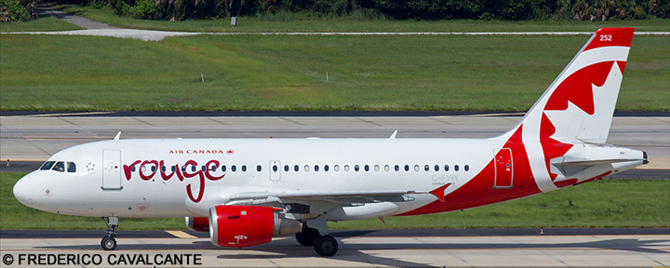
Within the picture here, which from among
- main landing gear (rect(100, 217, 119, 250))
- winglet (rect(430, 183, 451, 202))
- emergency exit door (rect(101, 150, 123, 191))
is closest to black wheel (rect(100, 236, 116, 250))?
main landing gear (rect(100, 217, 119, 250))

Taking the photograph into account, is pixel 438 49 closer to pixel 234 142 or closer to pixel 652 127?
pixel 652 127

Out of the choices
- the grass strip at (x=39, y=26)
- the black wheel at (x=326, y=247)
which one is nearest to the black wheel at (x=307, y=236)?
the black wheel at (x=326, y=247)

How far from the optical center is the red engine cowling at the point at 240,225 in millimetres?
22438

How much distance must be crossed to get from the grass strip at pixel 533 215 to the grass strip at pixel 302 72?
26112 mm

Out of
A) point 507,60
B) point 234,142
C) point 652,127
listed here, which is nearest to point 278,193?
point 234,142

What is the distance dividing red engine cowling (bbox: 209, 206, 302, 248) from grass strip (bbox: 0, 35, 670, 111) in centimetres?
3817

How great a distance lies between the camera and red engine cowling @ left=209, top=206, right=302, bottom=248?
883 inches

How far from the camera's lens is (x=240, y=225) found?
73.9 feet

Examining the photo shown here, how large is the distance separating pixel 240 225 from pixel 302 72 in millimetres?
61637

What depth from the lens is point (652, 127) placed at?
53.5 m

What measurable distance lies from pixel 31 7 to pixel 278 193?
341ft

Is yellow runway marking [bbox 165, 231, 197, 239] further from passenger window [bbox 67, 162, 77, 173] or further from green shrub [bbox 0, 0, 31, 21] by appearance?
green shrub [bbox 0, 0, 31, 21]

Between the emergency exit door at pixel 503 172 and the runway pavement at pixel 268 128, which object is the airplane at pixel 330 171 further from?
the runway pavement at pixel 268 128

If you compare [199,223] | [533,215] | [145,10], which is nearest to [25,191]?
[199,223]
